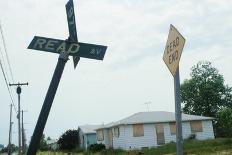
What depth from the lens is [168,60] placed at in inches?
206

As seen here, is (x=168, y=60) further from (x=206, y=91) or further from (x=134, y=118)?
(x=206, y=91)

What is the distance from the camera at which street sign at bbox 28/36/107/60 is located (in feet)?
17.4

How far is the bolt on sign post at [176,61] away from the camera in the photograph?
4.86 m

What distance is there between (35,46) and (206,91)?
214ft

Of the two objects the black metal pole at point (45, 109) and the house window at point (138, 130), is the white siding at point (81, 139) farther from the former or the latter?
the black metal pole at point (45, 109)

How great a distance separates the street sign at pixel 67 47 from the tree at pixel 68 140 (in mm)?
53826

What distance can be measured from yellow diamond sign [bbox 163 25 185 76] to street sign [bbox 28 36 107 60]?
84cm

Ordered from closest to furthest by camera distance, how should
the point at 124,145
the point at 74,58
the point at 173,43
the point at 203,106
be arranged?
the point at 173,43 < the point at 74,58 < the point at 124,145 < the point at 203,106

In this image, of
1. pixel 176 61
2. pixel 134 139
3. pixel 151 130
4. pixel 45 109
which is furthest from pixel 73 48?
pixel 151 130

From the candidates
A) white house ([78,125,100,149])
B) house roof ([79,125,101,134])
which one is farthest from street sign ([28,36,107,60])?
house roof ([79,125,101,134])

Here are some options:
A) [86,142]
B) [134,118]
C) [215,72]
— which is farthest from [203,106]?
[134,118]

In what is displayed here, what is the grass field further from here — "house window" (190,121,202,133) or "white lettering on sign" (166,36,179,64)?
"white lettering on sign" (166,36,179,64)

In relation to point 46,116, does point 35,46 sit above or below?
above

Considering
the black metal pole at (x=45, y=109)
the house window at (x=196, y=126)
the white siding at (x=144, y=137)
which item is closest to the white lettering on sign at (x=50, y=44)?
the black metal pole at (x=45, y=109)
